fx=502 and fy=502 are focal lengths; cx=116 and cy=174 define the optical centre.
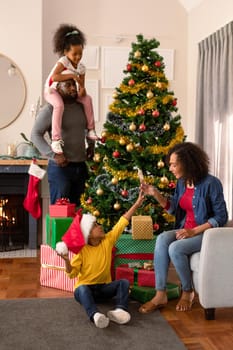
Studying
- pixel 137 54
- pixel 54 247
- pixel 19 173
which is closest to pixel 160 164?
pixel 137 54

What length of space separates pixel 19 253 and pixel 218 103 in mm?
2348

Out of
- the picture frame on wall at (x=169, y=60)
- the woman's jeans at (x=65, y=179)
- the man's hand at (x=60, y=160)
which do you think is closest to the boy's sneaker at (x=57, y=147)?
the man's hand at (x=60, y=160)

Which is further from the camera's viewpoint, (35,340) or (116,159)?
(116,159)

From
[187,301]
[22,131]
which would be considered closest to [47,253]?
[187,301]

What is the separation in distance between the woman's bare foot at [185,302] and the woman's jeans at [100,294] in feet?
1.11

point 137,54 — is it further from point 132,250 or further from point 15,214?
point 15,214

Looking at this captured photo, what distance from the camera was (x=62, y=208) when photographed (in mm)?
3400

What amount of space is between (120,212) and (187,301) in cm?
96

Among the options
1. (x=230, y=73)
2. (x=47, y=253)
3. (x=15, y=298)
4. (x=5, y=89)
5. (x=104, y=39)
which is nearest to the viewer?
(x=15, y=298)

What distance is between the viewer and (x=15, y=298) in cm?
319

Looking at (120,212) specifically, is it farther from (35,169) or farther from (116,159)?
(35,169)

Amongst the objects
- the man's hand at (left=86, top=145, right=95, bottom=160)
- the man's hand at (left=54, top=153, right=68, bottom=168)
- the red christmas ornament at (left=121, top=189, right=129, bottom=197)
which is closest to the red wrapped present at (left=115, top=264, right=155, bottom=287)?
the red christmas ornament at (left=121, top=189, right=129, bottom=197)

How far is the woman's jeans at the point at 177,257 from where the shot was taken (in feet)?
9.61

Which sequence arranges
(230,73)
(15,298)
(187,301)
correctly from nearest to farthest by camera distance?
1. (187,301)
2. (15,298)
3. (230,73)
